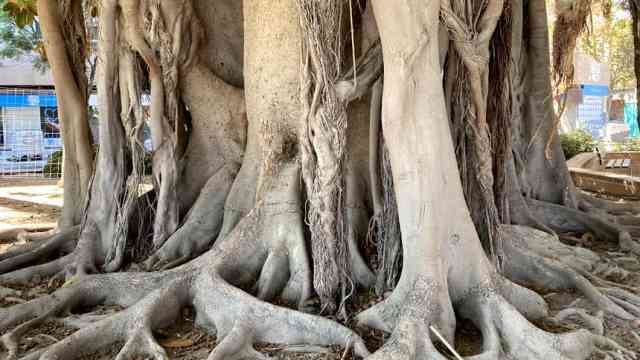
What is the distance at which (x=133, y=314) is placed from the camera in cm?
294

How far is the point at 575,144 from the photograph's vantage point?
11836mm

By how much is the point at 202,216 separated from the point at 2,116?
13.5 meters

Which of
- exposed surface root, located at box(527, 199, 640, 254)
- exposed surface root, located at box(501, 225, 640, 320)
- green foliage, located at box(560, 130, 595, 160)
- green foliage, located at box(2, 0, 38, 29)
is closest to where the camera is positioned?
exposed surface root, located at box(501, 225, 640, 320)

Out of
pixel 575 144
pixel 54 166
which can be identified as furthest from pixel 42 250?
pixel 575 144

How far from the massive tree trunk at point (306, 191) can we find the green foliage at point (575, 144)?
24.5 feet

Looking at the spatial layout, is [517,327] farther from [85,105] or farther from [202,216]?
[85,105]

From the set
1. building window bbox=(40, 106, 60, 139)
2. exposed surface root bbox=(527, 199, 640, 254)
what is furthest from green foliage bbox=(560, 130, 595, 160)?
building window bbox=(40, 106, 60, 139)

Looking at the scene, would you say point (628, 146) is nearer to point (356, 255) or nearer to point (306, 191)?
point (356, 255)

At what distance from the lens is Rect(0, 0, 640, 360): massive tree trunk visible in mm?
2814

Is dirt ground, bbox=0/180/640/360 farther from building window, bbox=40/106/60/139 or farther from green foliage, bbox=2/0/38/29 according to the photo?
building window, bbox=40/106/60/139

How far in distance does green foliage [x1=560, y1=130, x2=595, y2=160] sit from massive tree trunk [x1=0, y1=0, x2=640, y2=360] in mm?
7460

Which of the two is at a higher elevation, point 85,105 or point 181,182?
point 85,105

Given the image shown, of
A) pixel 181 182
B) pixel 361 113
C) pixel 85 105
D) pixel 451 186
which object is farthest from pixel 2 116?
pixel 451 186

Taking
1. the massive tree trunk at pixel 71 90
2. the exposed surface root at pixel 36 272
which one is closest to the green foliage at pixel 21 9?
the massive tree trunk at pixel 71 90
